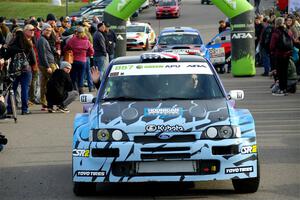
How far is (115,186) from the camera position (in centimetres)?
1042

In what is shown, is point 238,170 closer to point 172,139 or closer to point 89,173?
point 172,139

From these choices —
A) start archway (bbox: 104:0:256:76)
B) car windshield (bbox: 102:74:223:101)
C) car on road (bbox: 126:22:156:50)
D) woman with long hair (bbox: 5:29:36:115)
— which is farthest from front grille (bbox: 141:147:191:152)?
car on road (bbox: 126:22:156:50)

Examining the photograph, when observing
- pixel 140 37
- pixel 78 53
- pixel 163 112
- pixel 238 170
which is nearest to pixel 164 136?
pixel 163 112

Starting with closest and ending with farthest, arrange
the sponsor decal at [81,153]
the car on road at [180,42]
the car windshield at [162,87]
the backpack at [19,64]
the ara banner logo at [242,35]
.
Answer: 1. the sponsor decal at [81,153]
2. the car windshield at [162,87]
3. the backpack at [19,64]
4. the ara banner logo at [242,35]
5. the car on road at [180,42]

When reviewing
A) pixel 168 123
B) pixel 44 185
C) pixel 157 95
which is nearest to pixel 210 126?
pixel 168 123

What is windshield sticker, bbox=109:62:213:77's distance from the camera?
10.9 m

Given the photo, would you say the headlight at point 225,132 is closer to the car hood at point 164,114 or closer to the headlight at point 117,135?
the car hood at point 164,114

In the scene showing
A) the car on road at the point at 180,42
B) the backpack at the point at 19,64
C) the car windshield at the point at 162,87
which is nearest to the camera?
the car windshield at the point at 162,87

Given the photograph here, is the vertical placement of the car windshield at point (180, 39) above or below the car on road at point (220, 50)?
above

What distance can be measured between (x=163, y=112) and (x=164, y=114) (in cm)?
6

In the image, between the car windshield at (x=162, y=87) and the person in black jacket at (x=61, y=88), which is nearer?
the car windshield at (x=162, y=87)

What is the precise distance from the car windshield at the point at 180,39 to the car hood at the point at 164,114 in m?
18.6

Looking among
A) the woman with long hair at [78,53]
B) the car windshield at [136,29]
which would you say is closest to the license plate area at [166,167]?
the woman with long hair at [78,53]

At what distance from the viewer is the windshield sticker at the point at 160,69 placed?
10.9 metres
